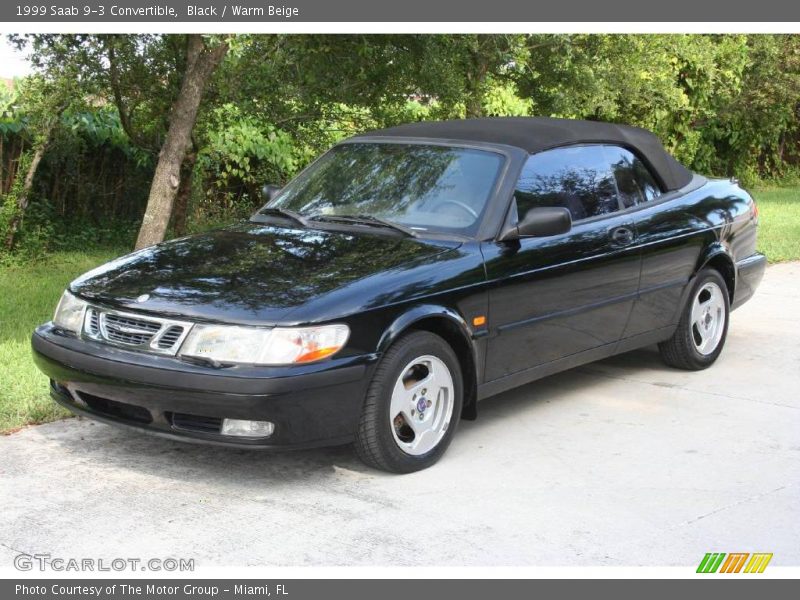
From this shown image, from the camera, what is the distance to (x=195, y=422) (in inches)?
199

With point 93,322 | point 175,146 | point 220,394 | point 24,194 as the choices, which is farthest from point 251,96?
point 220,394

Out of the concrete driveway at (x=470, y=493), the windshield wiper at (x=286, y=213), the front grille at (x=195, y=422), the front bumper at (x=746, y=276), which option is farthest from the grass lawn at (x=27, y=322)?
the front bumper at (x=746, y=276)

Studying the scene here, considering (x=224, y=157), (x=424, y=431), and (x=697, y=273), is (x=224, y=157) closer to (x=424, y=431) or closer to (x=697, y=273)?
(x=697, y=273)

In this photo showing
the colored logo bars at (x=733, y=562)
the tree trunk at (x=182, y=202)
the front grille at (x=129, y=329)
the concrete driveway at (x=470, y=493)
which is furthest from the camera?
the tree trunk at (x=182, y=202)

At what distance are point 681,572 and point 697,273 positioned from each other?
3346 mm

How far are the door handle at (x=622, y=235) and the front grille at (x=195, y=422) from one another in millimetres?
2701

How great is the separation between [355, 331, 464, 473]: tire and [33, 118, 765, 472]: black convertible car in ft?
0.03

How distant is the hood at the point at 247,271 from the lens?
16.6 feet

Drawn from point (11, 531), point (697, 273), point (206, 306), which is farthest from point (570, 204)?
point (11, 531)

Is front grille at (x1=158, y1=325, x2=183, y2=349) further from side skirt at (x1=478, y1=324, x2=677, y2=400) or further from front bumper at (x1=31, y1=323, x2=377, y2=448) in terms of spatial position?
side skirt at (x1=478, y1=324, x2=677, y2=400)

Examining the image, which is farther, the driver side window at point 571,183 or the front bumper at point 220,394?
the driver side window at point 571,183

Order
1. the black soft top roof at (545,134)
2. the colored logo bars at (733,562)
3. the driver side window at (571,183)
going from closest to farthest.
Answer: the colored logo bars at (733,562)
the driver side window at (571,183)
the black soft top roof at (545,134)

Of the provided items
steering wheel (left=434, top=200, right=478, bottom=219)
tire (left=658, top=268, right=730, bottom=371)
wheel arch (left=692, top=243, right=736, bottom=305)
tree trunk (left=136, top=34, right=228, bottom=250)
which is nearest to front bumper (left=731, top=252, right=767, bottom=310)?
wheel arch (left=692, top=243, right=736, bottom=305)

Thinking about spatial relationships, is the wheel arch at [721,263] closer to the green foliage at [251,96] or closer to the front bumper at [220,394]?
the front bumper at [220,394]
